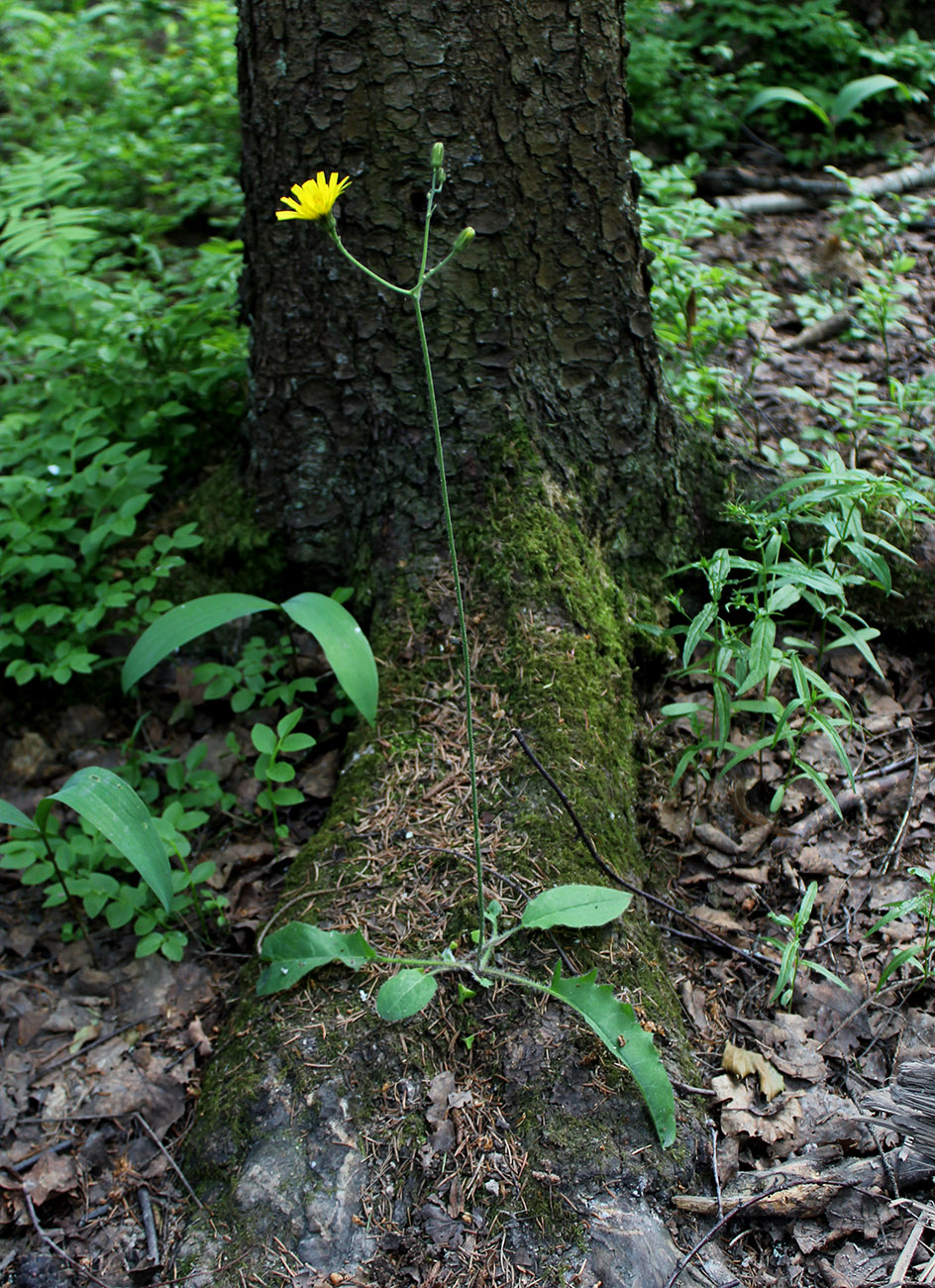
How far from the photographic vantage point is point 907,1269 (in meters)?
1.41

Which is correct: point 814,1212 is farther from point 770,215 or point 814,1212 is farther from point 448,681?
point 770,215

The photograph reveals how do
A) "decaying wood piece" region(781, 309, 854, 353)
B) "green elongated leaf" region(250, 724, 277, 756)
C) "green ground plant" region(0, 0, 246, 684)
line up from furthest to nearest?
"decaying wood piece" region(781, 309, 854, 353), "green ground plant" region(0, 0, 246, 684), "green elongated leaf" region(250, 724, 277, 756)

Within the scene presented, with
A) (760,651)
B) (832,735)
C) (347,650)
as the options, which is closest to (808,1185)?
(832,735)

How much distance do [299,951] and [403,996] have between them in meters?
0.28

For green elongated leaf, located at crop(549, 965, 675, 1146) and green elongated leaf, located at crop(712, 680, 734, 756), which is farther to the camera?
green elongated leaf, located at crop(712, 680, 734, 756)

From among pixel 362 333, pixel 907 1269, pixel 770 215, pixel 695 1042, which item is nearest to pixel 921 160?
pixel 770 215

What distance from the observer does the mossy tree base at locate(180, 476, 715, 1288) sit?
1.52 metres

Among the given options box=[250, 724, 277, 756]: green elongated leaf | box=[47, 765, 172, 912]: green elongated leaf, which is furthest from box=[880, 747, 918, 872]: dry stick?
box=[47, 765, 172, 912]: green elongated leaf

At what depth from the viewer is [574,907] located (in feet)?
5.65

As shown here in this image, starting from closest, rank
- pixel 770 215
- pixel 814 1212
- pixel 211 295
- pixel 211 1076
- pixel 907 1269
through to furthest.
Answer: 1. pixel 907 1269
2. pixel 814 1212
3. pixel 211 1076
4. pixel 211 295
5. pixel 770 215

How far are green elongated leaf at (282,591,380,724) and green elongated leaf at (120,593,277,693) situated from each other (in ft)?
0.33

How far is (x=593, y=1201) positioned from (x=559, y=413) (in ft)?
5.53

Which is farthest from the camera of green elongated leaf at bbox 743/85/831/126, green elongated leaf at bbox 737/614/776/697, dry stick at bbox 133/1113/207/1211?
green elongated leaf at bbox 743/85/831/126

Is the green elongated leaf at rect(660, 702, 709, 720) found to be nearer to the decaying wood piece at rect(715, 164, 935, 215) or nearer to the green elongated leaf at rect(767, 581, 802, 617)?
the green elongated leaf at rect(767, 581, 802, 617)
